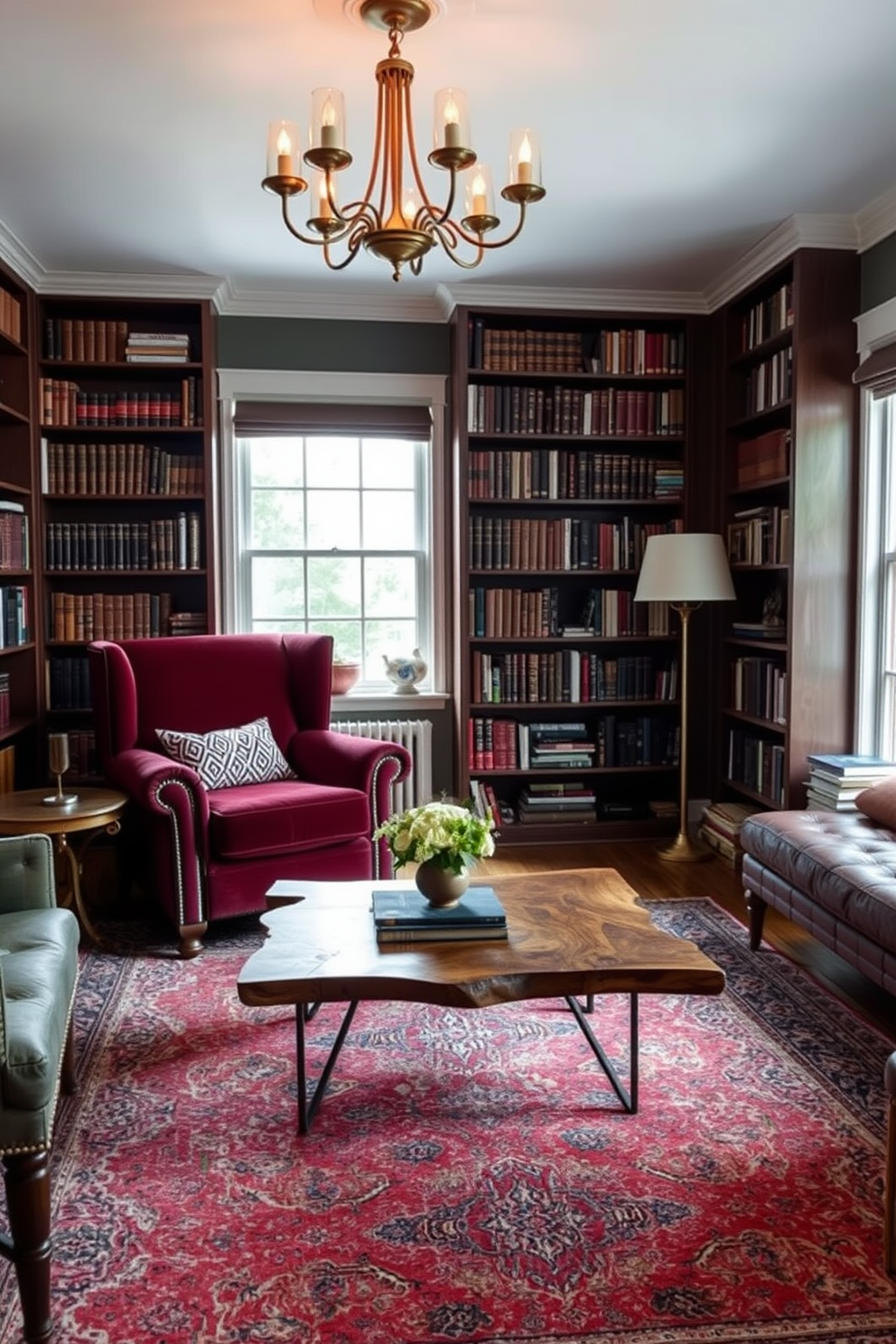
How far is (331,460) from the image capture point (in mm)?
5066

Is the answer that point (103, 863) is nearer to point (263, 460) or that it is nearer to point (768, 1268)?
point (263, 460)

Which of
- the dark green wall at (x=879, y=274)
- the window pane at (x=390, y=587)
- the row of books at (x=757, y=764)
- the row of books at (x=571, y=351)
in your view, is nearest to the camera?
the dark green wall at (x=879, y=274)

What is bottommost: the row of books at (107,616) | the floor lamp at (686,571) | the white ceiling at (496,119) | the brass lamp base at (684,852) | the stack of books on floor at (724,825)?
the brass lamp base at (684,852)

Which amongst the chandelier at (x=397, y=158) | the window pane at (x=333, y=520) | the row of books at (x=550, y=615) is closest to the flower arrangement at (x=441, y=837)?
the chandelier at (x=397, y=158)

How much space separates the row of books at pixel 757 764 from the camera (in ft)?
14.0

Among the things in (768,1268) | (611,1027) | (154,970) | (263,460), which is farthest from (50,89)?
(768,1268)

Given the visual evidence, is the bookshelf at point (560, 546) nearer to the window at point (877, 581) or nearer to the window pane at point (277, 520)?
the window pane at point (277, 520)

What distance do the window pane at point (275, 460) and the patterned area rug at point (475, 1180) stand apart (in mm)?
2732

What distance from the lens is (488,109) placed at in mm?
3070

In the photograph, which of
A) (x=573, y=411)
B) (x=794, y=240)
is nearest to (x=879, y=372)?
(x=794, y=240)

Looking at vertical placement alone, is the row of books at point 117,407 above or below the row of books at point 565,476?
above

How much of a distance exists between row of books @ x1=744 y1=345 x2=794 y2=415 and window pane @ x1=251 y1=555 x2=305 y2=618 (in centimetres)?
227

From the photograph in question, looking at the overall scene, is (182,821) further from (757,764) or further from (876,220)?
(876,220)

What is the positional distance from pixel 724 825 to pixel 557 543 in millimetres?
1537
